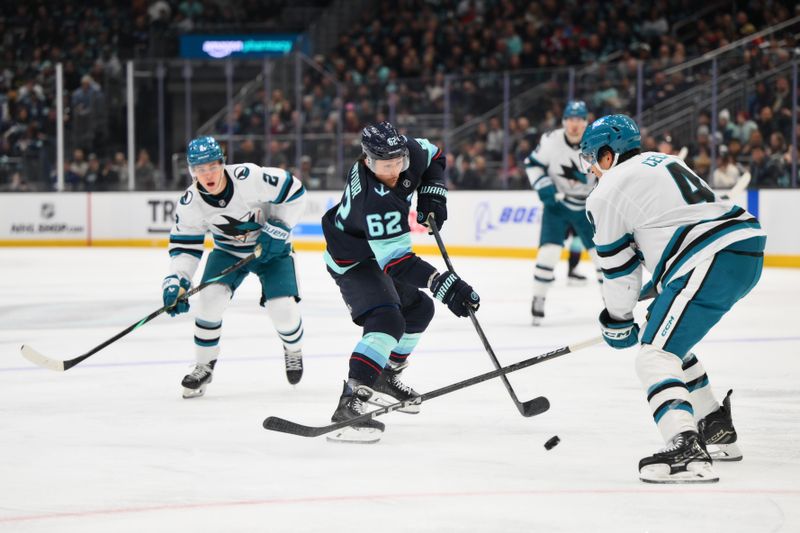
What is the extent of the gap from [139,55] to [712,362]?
Answer: 15.6m

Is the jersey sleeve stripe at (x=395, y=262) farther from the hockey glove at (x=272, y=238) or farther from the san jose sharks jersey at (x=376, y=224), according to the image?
the hockey glove at (x=272, y=238)

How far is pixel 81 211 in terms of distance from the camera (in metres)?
15.0

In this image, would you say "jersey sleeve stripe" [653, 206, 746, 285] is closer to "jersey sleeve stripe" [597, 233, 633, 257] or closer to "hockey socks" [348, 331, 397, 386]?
"jersey sleeve stripe" [597, 233, 633, 257]

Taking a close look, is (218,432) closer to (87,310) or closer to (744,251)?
(744,251)

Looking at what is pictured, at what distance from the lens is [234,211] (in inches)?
192

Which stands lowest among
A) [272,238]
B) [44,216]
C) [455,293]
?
[44,216]

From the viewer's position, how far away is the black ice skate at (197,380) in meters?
4.78

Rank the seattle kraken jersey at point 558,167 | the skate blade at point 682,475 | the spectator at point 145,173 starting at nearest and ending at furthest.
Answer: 1. the skate blade at point 682,475
2. the seattle kraken jersey at point 558,167
3. the spectator at point 145,173

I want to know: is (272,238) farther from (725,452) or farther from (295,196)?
(725,452)

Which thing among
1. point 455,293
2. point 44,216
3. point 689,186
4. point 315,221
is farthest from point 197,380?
point 44,216

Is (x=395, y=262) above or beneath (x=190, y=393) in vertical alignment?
above

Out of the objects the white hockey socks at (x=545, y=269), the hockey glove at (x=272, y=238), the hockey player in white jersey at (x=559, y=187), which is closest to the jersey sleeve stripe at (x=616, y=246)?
the hockey glove at (x=272, y=238)

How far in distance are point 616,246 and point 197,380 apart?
7.07 ft

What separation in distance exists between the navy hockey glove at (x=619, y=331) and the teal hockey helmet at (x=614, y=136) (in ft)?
1.58
